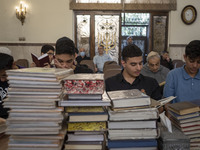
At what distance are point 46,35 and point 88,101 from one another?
8.04 metres

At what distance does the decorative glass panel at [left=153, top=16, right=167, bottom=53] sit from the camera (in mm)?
8555

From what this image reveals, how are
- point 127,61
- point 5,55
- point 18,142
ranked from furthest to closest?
1. point 127,61
2. point 5,55
3. point 18,142

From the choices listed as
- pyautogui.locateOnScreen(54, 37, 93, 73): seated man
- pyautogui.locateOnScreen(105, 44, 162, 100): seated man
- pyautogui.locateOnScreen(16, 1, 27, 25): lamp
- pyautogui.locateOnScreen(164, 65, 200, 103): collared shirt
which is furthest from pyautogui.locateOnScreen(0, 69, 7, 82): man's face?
pyautogui.locateOnScreen(16, 1, 27, 25): lamp

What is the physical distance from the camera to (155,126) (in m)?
1.03

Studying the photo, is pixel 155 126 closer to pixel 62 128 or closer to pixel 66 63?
pixel 62 128

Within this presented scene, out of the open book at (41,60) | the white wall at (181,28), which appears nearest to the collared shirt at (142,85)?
the open book at (41,60)

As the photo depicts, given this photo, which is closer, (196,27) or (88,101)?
(88,101)

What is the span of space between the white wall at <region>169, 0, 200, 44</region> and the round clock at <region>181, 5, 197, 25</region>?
0.13 m

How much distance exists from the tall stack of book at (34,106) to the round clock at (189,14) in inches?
340

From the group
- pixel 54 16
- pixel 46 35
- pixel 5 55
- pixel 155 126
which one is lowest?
pixel 155 126

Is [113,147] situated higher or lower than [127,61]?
lower

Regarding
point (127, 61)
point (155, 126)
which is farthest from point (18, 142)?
point (127, 61)

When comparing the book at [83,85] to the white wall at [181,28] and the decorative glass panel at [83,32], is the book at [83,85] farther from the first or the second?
the white wall at [181,28]

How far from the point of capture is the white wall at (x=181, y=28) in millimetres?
8414
